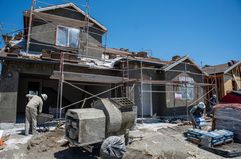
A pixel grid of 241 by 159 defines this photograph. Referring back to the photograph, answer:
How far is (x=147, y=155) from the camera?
17.9 ft

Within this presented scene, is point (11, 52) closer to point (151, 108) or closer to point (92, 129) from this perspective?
point (92, 129)

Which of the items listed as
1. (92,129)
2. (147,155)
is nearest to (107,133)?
(92,129)

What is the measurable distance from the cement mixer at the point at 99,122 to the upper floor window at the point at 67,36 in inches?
326

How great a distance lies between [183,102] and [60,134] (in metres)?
10.0

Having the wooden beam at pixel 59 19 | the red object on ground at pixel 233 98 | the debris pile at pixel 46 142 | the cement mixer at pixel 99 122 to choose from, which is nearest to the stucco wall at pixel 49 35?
the wooden beam at pixel 59 19

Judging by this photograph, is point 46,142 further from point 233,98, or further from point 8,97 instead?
point 233,98

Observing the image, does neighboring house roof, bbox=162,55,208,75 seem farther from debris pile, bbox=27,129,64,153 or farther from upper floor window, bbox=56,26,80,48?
debris pile, bbox=27,129,64,153

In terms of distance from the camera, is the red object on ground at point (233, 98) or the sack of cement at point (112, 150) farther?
the red object on ground at point (233, 98)

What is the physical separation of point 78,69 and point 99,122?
258 inches

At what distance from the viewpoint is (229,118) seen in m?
7.55

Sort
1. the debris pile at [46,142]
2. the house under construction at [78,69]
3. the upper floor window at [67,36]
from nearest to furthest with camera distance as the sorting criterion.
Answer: the debris pile at [46,142], the house under construction at [78,69], the upper floor window at [67,36]

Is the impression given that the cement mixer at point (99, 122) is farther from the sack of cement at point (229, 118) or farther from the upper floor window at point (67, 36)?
the upper floor window at point (67, 36)

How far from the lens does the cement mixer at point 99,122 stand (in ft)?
16.2

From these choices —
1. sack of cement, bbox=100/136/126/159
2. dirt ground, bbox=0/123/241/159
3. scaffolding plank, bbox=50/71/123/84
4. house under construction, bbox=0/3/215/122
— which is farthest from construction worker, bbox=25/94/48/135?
sack of cement, bbox=100/136/126/159
